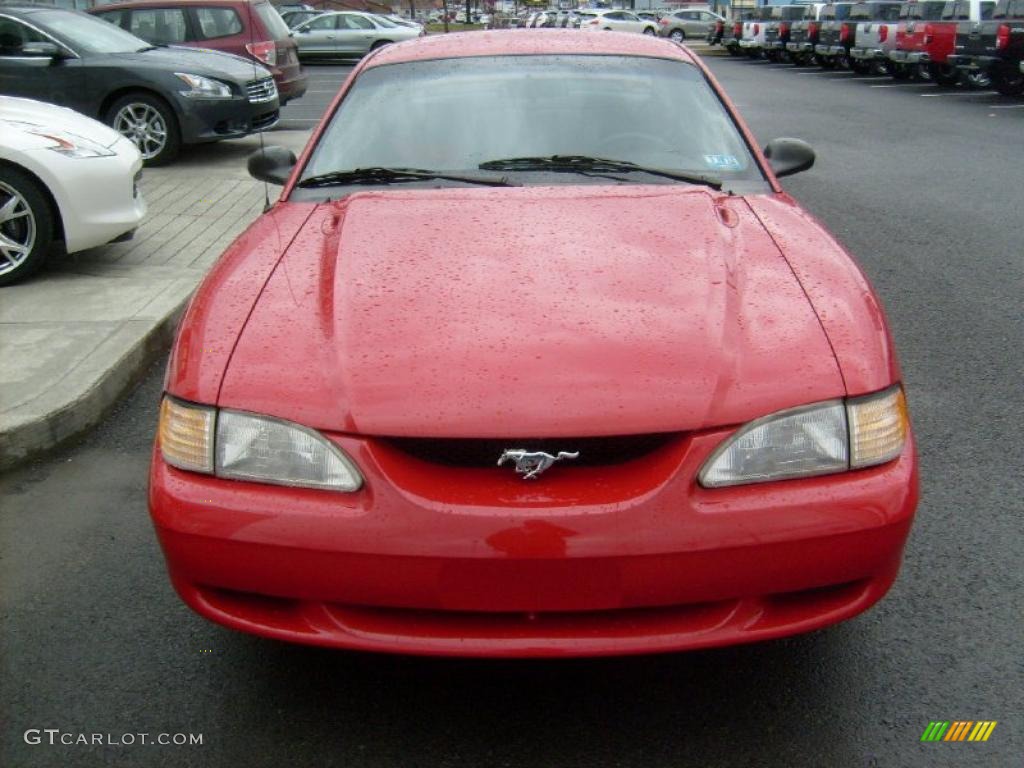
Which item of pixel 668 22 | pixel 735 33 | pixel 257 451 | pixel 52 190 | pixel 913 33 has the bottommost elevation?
pixel 668 22

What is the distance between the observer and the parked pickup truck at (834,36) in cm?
2777

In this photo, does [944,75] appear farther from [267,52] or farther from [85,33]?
[85,33]

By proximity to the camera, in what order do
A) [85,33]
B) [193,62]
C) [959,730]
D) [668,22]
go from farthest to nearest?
[668,22] → [193,62] → [85,33] → [959,730]

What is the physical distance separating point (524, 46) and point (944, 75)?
67.0 feet

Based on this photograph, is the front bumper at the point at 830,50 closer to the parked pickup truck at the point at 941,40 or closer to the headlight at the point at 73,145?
the parked pickup truck at the point at 941,40

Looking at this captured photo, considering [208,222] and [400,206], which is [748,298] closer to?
[400,206]

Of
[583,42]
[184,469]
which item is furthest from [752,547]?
[583,42]

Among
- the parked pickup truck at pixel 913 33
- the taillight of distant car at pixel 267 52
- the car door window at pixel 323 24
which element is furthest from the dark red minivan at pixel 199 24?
the car door window at pixel 323 24

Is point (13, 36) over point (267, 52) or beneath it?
→ over

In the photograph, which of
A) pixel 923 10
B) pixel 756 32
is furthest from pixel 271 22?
pixel 756 32

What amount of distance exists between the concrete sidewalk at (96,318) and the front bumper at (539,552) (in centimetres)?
229

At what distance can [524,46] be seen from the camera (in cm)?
436

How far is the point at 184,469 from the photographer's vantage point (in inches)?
99.5

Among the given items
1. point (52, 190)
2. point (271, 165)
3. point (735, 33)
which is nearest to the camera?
point (271, 165)
